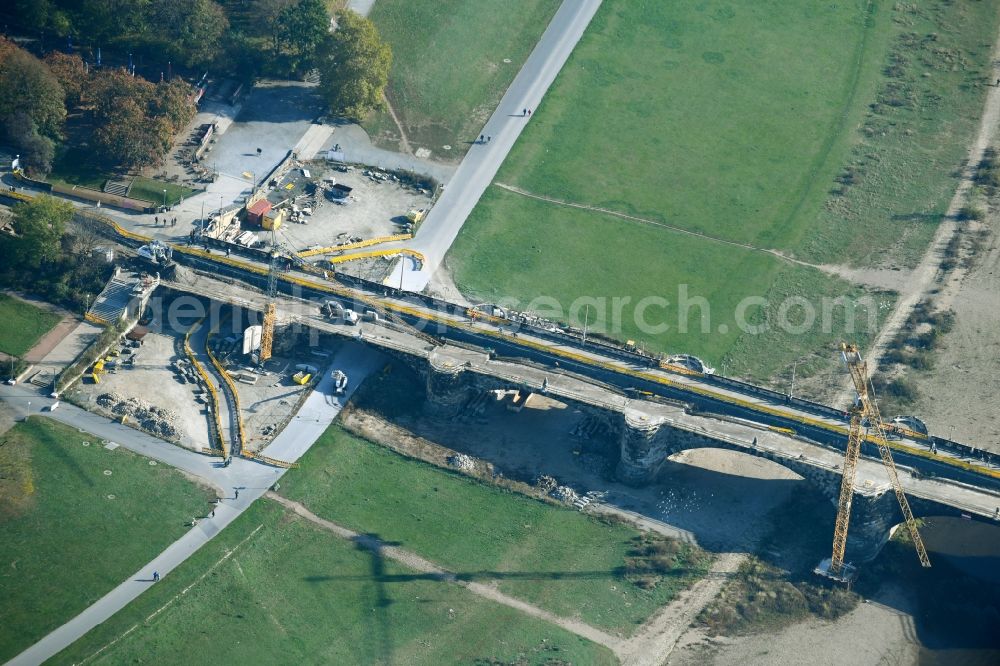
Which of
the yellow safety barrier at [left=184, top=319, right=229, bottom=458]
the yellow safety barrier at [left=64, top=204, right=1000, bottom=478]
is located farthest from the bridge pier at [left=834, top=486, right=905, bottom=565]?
the yellow safety barrier at [left=184, top=319, right=229, bottom=458]

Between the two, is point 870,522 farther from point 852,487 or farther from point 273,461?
point 273,461

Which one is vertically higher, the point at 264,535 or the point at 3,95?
the point at 3,95

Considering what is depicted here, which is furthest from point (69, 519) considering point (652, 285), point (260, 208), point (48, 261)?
point (652, 285)

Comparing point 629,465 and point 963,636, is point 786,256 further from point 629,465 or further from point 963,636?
point 963,636

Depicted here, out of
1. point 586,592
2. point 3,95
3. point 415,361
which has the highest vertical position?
point 3,95

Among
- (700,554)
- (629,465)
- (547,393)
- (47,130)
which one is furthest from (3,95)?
(700,554)
